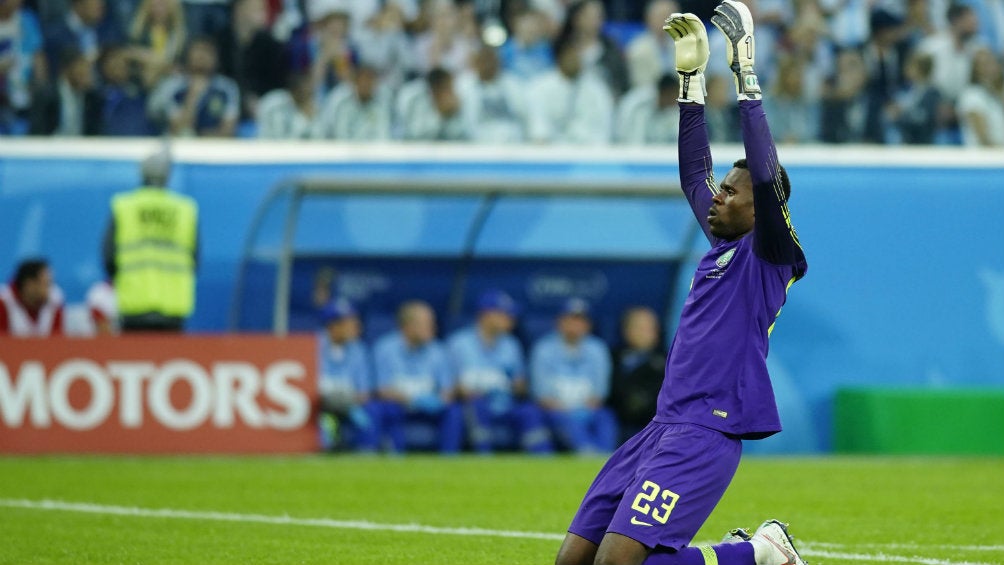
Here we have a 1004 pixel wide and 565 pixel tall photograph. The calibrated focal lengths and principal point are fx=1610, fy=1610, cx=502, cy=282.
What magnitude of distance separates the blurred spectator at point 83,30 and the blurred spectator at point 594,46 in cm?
439

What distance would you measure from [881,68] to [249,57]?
20.9ft

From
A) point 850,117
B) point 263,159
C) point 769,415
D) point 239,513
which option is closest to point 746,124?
point 769,415

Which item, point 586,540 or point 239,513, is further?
point 239,513

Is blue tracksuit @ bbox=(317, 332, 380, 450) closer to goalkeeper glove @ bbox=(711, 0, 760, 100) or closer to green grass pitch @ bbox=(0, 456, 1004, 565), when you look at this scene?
green grass pitch @ bbox=(0, 456, 1004, 565)

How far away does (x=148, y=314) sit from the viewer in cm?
1287

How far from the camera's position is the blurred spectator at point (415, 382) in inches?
540

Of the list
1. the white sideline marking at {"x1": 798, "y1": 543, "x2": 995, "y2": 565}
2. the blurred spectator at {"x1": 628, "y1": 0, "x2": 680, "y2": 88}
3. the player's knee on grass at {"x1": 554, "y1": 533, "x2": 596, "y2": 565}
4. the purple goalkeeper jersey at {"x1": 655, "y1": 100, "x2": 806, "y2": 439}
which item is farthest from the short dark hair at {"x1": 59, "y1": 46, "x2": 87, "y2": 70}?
the player's knee on grass at {"x1": 554, "y1": 533, "x2": 596, "y2": 565}

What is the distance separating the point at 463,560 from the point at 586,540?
→ 151cm

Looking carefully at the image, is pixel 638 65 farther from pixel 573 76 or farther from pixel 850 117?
pixel 850 117

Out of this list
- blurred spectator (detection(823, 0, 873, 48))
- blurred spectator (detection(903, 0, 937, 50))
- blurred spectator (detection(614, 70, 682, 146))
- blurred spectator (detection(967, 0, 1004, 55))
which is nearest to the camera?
blurred spectator (detection(614, 70, 682, 146))

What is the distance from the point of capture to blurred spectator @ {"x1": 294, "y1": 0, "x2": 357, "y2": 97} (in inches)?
601

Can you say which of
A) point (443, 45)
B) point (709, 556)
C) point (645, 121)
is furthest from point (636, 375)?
point (709, 556)

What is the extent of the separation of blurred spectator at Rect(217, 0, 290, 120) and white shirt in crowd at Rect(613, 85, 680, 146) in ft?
10.7

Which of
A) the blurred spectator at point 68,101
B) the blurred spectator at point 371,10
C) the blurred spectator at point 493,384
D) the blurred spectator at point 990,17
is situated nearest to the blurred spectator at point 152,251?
the blurred spectator at point 68,101
